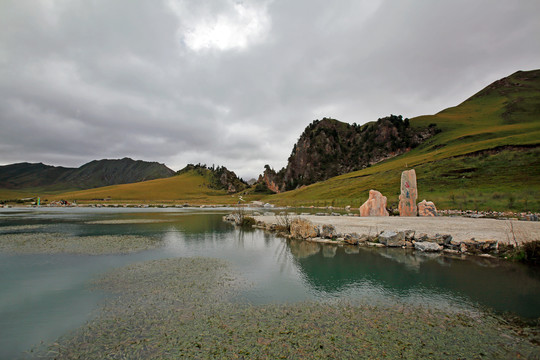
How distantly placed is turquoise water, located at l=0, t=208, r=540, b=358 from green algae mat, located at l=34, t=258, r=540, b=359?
1.00m

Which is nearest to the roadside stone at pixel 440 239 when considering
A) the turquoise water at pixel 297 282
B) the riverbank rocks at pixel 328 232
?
the turquoise water at pixel 297 282

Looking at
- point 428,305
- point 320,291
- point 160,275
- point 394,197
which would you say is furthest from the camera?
point 394,197

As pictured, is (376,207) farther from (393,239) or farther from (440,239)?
(440,239)

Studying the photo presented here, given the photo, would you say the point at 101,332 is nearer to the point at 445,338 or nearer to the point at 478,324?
the point at 445,338

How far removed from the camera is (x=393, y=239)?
21609mm

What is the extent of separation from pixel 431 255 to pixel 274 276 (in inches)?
499

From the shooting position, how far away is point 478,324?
859 centimetres

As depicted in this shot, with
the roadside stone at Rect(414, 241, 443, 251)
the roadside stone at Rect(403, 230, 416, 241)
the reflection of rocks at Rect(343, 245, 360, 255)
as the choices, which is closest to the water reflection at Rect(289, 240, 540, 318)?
the reflection of rocks at Rect(343, 245, 360, 255)

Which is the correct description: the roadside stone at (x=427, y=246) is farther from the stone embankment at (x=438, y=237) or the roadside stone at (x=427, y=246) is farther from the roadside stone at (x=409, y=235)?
the roadside stone at (x=409, y=235)

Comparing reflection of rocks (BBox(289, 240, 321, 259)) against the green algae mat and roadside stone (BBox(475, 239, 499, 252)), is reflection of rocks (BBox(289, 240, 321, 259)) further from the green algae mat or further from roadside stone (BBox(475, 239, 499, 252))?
roadside stone (BBox(475, 239, 499, 252))

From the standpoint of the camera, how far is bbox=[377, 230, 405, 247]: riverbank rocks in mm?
21375

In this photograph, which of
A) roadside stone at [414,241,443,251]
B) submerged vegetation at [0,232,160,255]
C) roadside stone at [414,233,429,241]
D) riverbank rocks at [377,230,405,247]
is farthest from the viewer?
riverbank rocks at [377,230,405,247]

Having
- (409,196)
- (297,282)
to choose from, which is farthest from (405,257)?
(409,196)

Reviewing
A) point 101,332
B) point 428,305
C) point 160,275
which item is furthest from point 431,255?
point 101,332
